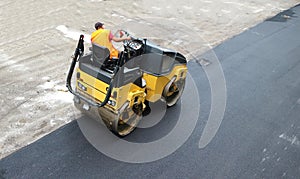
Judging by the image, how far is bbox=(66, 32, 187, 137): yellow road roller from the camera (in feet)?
17.5

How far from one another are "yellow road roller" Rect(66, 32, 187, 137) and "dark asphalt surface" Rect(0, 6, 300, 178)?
498 mm

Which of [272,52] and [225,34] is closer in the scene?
[272,52]

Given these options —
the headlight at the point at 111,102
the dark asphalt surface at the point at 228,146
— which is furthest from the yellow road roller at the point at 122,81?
the dark asphalt surface at the point at 228,146

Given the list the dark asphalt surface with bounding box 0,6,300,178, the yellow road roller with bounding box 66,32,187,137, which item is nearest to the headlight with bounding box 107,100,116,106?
the yellow road roller with bounding box 66,32,187,137

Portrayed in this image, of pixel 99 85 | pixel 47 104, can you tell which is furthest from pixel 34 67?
pixel 99 85

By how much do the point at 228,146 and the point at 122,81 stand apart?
224 centimetres

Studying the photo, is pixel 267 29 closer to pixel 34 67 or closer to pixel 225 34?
pixel 225 34

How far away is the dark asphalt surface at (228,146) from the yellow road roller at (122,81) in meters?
0.50

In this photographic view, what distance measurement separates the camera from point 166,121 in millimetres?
6324

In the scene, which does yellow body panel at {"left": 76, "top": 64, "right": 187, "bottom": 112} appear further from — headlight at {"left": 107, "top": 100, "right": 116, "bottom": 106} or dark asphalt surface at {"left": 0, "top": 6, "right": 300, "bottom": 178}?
dark asphalt surface at {"left": 0, "top": 6, "right": 300, "bottom": 178}

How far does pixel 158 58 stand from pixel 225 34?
5.54m

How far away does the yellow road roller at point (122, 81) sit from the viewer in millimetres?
5324

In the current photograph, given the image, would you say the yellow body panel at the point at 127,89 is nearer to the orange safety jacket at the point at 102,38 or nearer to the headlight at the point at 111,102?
the headlight at the point at 111,102

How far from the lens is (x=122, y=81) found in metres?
5.29
